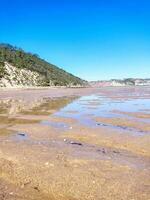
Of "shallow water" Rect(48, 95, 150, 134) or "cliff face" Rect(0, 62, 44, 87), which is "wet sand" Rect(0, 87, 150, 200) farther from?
"cliff face" Rect(0, 62, 44, 87)

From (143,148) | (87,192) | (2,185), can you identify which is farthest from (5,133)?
(87,192)

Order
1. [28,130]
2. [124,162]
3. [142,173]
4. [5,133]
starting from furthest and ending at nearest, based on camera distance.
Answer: [28,130], [5,133], [124,162], [142,173]


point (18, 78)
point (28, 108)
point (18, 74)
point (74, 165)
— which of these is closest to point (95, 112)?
point (28, 108)

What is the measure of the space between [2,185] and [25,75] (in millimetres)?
124579

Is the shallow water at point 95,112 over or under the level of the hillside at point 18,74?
under

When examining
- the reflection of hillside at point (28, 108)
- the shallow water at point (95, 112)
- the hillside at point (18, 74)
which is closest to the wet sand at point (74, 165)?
the shallow water at point (95, 112)

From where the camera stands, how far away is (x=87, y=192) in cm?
830

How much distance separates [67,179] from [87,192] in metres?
1.12

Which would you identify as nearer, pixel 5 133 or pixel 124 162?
pixel 124 162

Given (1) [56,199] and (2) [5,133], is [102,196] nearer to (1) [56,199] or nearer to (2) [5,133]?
(1) [56,199]

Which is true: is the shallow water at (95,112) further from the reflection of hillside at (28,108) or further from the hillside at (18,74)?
the hillside at (18,74)

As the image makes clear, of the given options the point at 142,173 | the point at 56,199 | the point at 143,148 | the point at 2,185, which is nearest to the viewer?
the point at 56,199

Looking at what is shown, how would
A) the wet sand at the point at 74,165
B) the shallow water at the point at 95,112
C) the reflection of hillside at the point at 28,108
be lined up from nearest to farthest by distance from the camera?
the wet sand at the point at 74,165 < the shallow water at the point at 95,112 < the reflection of hillside at the point at 28,108

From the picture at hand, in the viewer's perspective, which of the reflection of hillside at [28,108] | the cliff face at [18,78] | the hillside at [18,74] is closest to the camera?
the reflection of hillside at [28,108]
